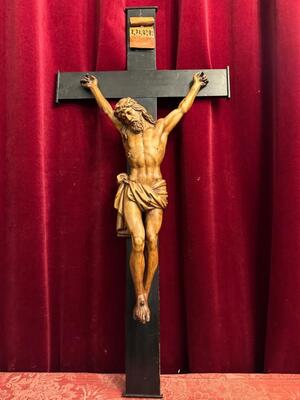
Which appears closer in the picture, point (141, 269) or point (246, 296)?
point (141, 269)

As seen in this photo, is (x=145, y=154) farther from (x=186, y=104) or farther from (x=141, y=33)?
(x=141, y=33)

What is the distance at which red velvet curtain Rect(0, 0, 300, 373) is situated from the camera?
1.42 meters

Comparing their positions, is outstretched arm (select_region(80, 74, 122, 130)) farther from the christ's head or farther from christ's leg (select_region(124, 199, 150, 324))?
christ's leg (select_region(124, 199, 150, 324))

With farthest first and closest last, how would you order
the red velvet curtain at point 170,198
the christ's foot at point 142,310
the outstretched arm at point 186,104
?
the red velvet curtain at point 170,198
the outstretched arm at point 186,104
the christ's foot at point 142,310

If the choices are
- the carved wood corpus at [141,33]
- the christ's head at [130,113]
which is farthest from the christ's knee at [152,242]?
the carved wood corpus at [141,33]

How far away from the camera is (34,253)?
1.42 meters

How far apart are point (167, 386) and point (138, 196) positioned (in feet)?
2.01

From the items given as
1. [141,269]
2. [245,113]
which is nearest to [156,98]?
[245,113]

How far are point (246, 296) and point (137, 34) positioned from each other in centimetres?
98

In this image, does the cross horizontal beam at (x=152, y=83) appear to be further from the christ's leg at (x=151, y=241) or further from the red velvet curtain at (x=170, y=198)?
the christ's leg at (x=151, y=241)

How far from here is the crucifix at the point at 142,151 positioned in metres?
1.21

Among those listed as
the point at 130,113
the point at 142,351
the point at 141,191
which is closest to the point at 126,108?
the point at 130,113

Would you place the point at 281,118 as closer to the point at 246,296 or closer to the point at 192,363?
the point at 246,296

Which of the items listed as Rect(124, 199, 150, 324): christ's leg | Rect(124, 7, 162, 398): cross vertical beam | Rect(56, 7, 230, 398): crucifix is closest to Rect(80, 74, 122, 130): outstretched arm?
Rect(56, 7, 230, 398): crucifix
